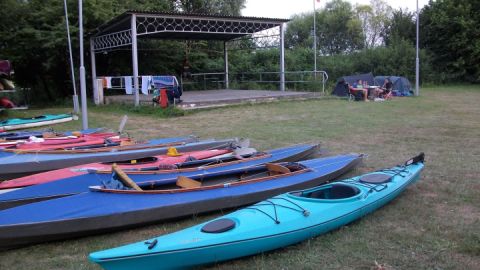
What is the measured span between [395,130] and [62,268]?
28.7ft

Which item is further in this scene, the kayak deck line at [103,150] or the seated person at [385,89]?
the seated person at [385,89]

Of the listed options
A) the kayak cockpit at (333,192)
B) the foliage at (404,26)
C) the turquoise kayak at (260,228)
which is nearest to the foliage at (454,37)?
the foliage at (404,26)

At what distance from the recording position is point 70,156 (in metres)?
7.56

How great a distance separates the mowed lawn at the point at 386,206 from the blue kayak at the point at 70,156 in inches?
75.0

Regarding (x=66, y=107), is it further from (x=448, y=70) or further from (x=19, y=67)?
(x=448, y=70)

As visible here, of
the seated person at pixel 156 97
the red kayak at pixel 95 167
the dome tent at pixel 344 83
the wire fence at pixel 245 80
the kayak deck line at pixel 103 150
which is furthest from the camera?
the wire fence at pixel 245 80

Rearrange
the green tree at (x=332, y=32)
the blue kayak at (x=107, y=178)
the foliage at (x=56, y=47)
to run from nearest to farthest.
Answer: the blue kayak at (x=107, y=178) < the foliage at (x=56, y=47) < the green tree at (x=332, y=32)

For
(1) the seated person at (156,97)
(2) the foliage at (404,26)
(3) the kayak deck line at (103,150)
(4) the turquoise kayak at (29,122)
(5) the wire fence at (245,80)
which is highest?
(2) the foliage at (404,26)

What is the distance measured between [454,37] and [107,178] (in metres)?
27.6

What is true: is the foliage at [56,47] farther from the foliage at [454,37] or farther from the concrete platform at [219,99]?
the foliage at [454,37]

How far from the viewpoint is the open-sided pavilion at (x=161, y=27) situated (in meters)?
16.7

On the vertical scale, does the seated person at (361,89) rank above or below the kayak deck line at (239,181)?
above

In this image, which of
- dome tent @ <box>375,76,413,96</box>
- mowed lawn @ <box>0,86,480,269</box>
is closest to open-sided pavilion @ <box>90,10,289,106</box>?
mowed lawn @ <box>0,86,480,269</box>

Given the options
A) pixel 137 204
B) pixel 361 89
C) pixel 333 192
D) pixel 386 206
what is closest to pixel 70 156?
pixel 137 204
